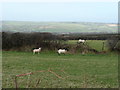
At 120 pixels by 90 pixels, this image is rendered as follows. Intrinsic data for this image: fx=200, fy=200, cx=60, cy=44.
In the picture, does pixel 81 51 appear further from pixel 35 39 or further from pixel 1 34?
pixel 1 34

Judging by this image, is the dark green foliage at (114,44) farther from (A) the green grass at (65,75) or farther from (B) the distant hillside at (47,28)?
(B) the distant hillside at (47,28)

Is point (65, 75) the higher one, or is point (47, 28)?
point (47, 28)

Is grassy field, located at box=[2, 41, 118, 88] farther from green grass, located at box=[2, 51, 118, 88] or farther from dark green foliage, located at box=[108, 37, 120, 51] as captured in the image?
dark green foliage, located at box=[108, 37, 120, 51]

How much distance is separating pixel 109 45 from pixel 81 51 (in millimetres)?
4362

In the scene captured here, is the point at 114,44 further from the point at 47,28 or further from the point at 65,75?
the point at 47,28

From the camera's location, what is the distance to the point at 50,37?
28562mm

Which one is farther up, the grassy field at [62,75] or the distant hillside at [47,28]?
the distant hillside at [47,28]

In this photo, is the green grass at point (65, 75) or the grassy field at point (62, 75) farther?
the green grass at point (65, 75)

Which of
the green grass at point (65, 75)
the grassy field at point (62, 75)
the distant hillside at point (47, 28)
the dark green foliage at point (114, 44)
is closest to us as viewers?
the grassy field at point (62, 75)

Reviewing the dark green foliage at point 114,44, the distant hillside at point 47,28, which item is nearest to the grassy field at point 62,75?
the dark green foliage at point 114,44

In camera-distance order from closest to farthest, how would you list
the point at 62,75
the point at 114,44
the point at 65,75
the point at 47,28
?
the point at 62,75
the point at 65,75
the point at 114,44
the point at 47,28

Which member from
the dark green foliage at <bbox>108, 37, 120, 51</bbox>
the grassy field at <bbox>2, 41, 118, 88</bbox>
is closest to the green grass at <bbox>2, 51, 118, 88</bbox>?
the grassy field at <bbox>2, 41, 118, 88</bbox>

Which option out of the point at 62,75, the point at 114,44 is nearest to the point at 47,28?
the point at 114,44

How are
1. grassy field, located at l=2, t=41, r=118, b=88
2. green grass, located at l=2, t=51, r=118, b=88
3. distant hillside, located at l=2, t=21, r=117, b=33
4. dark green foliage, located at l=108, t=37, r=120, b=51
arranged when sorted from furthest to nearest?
distant hillside, located at l=2, t=21, r=117, b=33 < dark green foliage, located at l=108, t=37, r=120, b=51 < green grass, located at l=2, t=51, r=118, b=88 < grassy field, located at l=2, t=41, r=118, b=88
